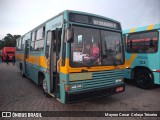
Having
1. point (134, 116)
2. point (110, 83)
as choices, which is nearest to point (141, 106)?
point (134, 116)

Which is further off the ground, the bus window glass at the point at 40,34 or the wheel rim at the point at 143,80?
the bus window glass at the point at 40,34

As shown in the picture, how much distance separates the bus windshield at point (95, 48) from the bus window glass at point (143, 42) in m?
2.49

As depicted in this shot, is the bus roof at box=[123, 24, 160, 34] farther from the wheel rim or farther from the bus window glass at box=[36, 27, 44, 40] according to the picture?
the bus window glass at box=[36, 27, 44, 40]

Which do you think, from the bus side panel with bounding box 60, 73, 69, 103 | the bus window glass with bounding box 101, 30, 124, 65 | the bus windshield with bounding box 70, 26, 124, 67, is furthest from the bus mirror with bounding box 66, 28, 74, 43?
the bus window glass with bounding box 101, 30, 124, 65

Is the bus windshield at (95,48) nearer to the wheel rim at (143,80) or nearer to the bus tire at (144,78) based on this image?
the bus tire at (144,78)

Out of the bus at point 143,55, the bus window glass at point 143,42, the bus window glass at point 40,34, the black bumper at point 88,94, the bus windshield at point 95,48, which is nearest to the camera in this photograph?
the black bumper at point 88,94

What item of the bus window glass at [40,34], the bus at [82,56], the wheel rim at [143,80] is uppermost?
the bus window glass at [40,34]

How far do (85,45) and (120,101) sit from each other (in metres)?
2.67

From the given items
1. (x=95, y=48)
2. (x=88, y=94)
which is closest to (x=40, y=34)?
(x=95, y=48)

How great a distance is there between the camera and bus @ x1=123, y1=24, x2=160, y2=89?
269 inches

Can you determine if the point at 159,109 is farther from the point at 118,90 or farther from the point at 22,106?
the point at 22,106

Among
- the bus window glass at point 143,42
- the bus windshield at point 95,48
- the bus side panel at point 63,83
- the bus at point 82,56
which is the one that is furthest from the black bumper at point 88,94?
the bus window glass at point 143,42

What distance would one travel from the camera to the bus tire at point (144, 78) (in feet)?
23.3

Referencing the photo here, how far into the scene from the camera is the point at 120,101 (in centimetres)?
570
